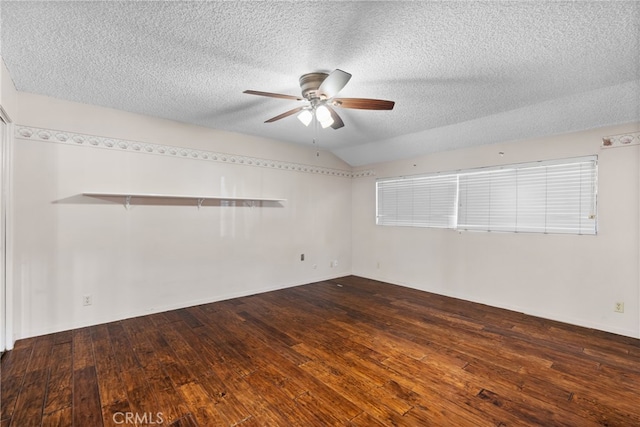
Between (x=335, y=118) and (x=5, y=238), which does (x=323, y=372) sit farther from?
(x=5, y=238)

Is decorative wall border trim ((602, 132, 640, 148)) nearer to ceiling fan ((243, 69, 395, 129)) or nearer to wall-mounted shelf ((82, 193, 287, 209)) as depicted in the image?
ceiling fan ((243, 69, 395, 129))

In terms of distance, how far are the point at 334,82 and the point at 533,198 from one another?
10.4 ft

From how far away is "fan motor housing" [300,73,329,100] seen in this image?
2.38m

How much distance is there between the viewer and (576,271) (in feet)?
11.1

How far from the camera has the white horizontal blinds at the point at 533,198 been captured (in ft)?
10.9

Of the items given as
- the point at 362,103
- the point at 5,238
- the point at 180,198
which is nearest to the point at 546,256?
the point at 362,103

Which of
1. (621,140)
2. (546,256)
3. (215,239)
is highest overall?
(621,140)

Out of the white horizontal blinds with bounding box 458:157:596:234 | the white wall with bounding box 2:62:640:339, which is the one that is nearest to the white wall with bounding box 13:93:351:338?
the white wall with bounding box 2:62:640:339

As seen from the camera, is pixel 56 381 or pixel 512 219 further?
pixel 512 219

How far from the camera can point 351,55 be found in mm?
2119

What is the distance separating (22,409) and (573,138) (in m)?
5.55

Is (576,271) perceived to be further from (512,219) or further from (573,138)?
(573,138)

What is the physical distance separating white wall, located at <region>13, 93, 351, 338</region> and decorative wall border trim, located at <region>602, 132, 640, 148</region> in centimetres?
394

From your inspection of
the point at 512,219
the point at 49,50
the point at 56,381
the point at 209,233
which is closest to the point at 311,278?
the point at 209,233
